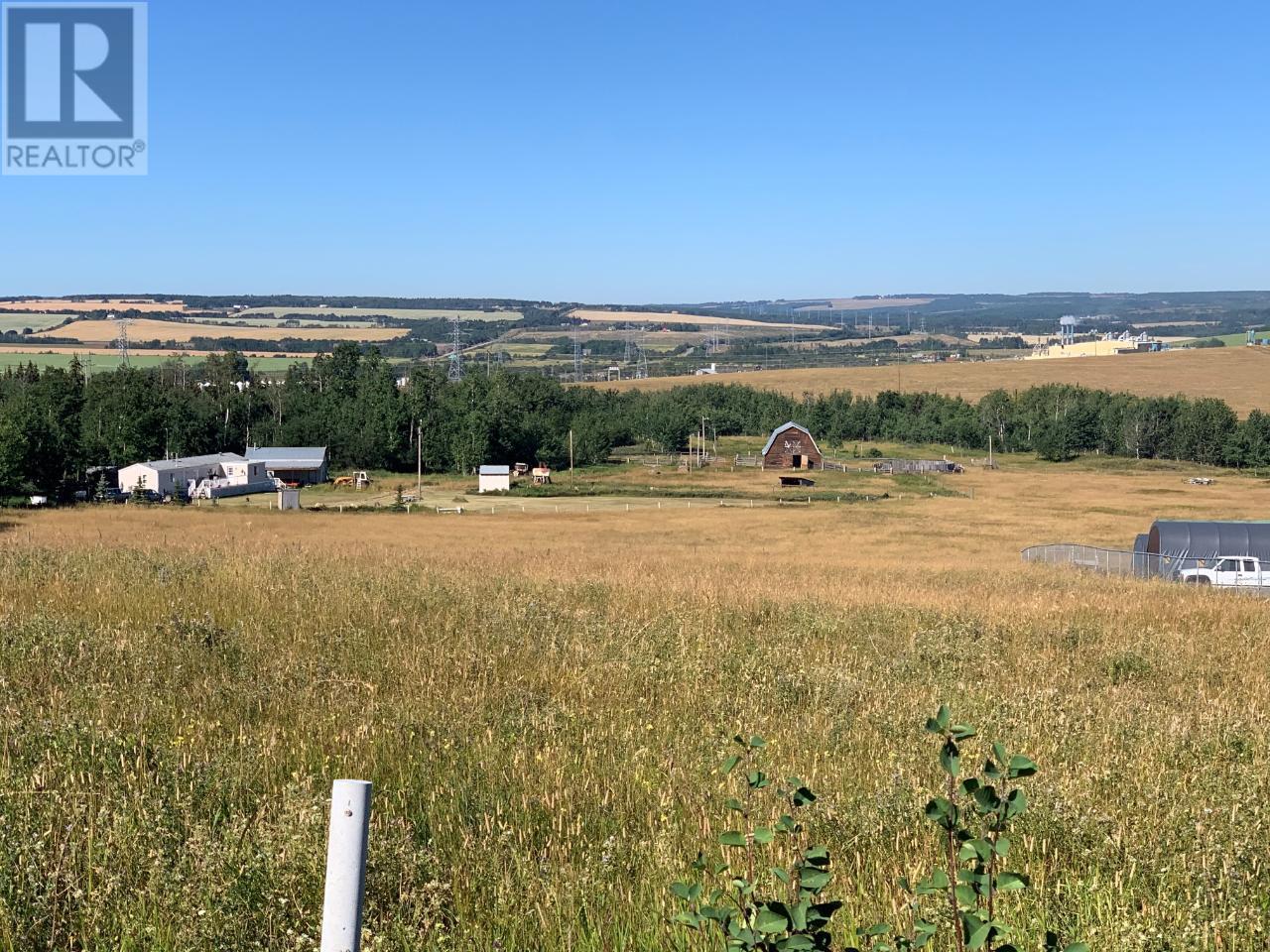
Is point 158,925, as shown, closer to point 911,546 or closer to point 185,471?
point 911,546

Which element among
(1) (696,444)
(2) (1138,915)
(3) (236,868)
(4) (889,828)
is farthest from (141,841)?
(1) (696,444)

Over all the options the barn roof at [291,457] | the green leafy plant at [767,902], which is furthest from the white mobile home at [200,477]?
the green leafy plant at [767,902]

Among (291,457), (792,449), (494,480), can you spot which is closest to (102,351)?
(291,457)

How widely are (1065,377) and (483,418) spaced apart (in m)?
96.3

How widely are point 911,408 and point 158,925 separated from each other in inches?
4985

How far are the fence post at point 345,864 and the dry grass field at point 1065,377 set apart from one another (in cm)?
14408

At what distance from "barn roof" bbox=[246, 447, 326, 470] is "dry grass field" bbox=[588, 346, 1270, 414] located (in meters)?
72.4

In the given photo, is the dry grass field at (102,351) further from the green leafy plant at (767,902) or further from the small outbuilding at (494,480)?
the green leafy plant at (767,902)

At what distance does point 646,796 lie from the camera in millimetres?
5543

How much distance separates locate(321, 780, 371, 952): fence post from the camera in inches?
106

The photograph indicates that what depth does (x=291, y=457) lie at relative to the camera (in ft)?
291

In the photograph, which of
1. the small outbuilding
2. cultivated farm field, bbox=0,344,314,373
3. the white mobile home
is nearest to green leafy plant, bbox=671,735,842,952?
the white mobile home

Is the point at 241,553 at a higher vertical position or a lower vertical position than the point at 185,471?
higher

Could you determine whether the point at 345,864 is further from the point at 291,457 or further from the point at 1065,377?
the point at 1065,377
